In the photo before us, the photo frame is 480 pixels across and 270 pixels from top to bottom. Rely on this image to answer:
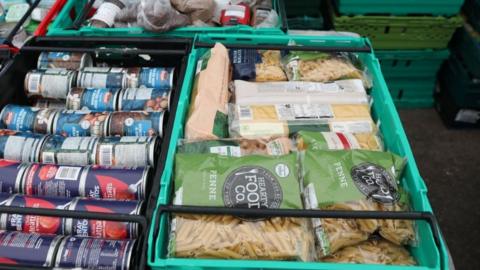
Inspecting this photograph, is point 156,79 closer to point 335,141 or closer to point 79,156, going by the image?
point 79,156

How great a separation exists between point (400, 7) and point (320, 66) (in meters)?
1.19

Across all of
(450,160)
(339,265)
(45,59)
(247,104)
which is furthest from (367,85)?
(450,160)

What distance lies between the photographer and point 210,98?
1.49 meters

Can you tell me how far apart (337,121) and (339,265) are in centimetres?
57

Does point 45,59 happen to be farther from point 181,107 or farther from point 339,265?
point 339,265

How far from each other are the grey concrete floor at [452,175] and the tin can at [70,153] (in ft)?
6.31

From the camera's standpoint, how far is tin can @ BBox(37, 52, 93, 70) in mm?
1719

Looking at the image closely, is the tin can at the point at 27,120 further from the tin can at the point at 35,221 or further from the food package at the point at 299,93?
the food package at the point at 299,93

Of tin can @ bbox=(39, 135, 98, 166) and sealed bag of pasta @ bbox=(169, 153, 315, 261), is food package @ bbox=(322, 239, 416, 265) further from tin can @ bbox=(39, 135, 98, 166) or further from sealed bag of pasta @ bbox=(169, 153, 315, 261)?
tin can @ bbox=(39, 135, 98, 166)

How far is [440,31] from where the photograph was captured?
266 cm

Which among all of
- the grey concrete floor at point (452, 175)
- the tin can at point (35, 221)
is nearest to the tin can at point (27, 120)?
the tin can at point (35, 221)

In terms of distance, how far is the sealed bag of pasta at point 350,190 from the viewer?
3.66ft

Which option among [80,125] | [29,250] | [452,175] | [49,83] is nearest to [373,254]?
[29,250]

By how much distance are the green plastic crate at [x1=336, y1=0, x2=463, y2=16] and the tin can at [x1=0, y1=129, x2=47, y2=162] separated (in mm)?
1888
